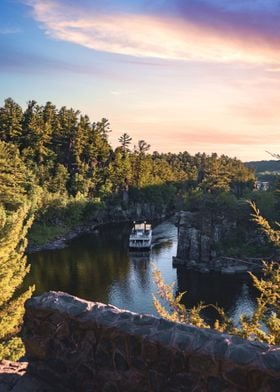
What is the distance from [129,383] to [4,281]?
33.3 feet

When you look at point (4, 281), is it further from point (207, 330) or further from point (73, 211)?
point (73, 211)

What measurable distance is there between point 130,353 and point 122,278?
45.2 metres

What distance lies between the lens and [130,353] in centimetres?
768

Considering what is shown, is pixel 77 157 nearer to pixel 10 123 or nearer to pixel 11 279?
pixel 10 123

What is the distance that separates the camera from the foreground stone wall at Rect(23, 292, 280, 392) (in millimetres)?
6586

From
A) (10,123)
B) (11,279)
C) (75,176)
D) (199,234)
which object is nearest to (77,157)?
(75,176)

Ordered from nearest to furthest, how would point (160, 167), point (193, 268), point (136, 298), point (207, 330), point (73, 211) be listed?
point (207, 330) < point (136, 298) < point (193, 268) < point (73, 211) < point (160, 167)

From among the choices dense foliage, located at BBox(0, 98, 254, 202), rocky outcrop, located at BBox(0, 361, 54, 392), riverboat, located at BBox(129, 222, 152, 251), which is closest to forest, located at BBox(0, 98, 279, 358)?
dense foliage, located at BBox(0, 98, 254, 202)

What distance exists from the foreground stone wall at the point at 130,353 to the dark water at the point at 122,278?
29532 mm

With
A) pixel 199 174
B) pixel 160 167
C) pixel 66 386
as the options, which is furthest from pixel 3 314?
pixel 199 174

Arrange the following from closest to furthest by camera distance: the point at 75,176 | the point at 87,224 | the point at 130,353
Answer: the point at 130,353 < the point at 87,224 < the point at 75,176

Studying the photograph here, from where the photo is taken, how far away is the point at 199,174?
156625mm

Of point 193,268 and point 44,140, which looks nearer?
point 193,268

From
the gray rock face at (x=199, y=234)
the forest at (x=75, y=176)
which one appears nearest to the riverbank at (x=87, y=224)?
the forest at (x=75, y=176)
